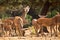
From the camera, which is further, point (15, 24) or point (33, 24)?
point (15, 24)

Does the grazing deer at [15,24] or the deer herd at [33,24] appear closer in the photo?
the deer herd at [33,24]

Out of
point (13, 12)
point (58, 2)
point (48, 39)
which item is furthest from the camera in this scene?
point (13, 12)

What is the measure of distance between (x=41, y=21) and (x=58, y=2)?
12.9 ft

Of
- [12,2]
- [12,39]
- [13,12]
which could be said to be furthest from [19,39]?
[13,12]

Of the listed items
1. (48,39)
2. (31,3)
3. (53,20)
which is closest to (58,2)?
(31,3)

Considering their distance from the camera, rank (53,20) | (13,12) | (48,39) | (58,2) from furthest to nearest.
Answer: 1. (13,12)
2. (58,2)
3. (53,20)
4. (48,39)

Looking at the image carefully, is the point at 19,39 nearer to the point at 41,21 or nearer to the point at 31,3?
the point at 41,21

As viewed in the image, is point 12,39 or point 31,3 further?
point 31,3

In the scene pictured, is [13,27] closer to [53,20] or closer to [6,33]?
[6,33]

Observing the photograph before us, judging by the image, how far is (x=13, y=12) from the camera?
22594 mm

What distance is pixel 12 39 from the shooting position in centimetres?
1130

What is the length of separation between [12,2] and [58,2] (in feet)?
9.03

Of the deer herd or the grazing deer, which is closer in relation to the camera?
the deer herd

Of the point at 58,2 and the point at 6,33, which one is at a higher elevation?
the point at 58,2
